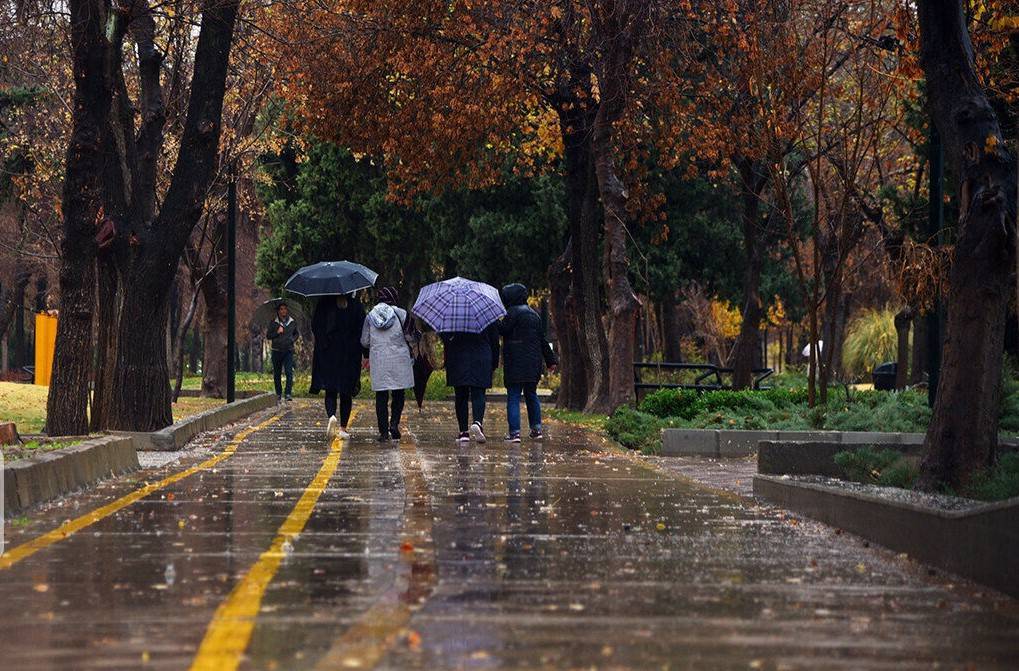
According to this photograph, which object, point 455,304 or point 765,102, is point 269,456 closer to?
point 455,304

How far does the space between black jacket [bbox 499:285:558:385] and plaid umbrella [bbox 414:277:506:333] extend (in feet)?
2.22

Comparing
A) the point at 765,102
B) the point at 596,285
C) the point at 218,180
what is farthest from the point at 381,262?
the point at 765,102

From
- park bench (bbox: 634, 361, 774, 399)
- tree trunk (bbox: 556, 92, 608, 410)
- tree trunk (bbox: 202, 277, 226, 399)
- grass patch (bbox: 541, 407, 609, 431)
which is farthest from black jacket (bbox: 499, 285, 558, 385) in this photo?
tree trunk (bbox: 202, 277, 226, 399)

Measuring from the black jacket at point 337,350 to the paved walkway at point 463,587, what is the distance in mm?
8488

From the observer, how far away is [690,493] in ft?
53.0

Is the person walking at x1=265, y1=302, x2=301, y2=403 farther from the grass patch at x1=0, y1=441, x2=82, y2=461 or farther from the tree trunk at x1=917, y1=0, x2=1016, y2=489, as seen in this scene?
the tree trunk at x1=917, y1=0, x2=1016, y2=489

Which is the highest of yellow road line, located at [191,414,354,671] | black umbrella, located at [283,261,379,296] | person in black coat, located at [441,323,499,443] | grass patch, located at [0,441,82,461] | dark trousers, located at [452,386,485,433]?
black umbrella, located at [283,261,379,296]

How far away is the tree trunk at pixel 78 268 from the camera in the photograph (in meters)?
20.8

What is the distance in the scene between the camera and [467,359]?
928 inches

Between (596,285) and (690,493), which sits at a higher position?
(596,285)

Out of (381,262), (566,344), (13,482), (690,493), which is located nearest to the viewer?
(13,482)

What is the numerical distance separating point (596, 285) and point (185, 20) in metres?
9.33

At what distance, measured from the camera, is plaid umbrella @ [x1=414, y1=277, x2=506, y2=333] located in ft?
76.5

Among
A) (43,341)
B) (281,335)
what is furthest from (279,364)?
(43,341)
